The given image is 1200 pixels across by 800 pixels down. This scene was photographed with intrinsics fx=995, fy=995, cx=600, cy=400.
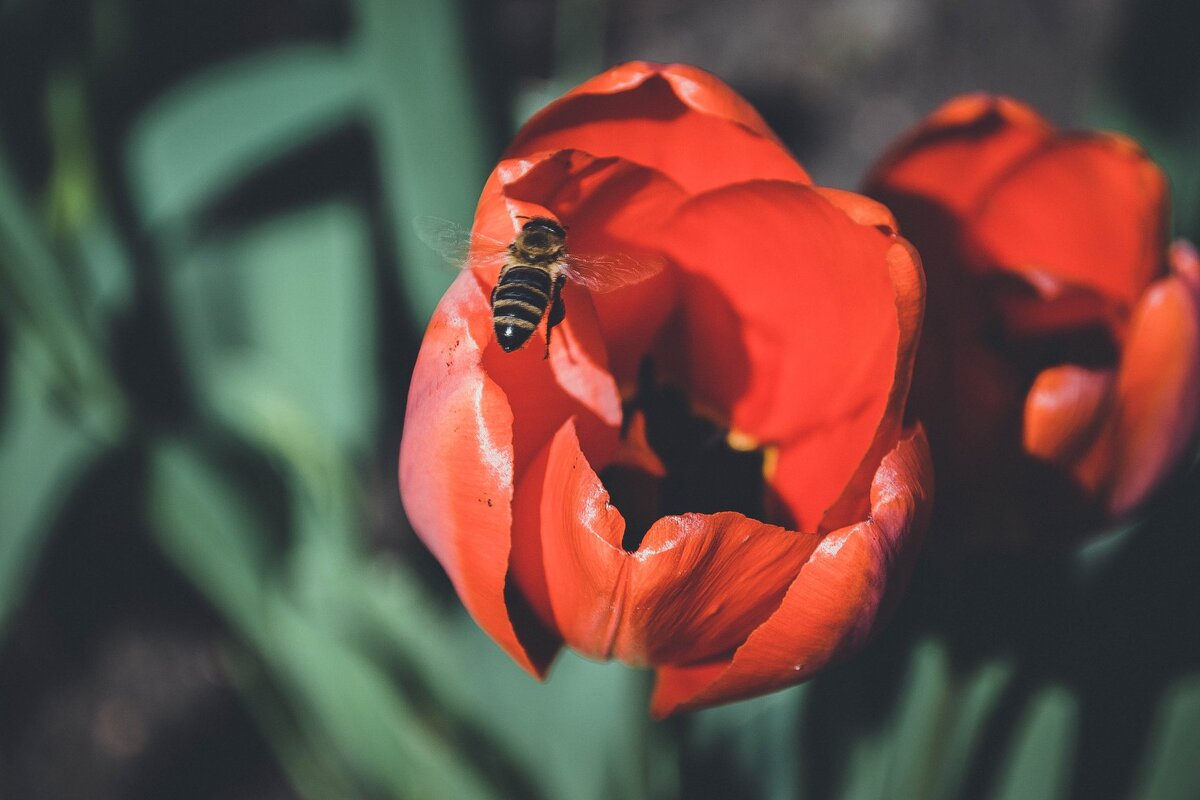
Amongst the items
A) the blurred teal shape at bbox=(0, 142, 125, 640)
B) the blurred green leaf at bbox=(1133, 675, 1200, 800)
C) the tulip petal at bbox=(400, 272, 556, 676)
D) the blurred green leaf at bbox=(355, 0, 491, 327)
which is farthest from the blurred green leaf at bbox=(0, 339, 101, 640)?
the blurred green leaf at bbox=(1133, 675, 1200, 800)

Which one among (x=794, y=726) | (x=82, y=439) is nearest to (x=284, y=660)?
(x=82, y=439)

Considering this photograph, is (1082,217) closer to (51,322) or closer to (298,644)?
(298,644)

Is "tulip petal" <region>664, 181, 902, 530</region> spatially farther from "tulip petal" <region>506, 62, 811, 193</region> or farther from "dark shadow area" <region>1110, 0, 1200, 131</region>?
"dark shadow area" <region>1110, 0, 1200, 131</region>

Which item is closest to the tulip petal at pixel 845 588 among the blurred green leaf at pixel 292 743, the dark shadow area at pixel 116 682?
the blurred green leaf at pixel 292 743

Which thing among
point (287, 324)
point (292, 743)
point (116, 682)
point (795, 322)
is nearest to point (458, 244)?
point (795, 322)

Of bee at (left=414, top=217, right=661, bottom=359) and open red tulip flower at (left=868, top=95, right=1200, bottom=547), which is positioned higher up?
bee at (left=414, top=217, right=661, bottom=359)

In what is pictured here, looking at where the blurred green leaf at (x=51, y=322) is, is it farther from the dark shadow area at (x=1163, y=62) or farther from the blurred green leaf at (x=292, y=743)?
the dark shadow area at (x=1163, y=62)

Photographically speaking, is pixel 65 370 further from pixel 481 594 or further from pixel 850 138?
pixel 850 138
